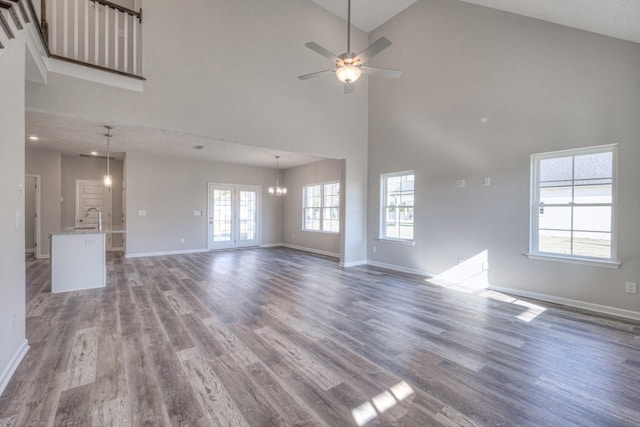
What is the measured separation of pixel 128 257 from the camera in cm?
736

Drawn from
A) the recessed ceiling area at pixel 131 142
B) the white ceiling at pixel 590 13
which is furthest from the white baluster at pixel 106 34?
the white ceiling at pixel 590 13

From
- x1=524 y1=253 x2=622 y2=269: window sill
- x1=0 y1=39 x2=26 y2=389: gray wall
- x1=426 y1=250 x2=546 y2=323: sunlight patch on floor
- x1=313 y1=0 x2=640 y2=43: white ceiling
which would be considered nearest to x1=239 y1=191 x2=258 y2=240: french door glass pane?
x1=426 y1=250 x2=546 y2=323: sunlight patch on floor

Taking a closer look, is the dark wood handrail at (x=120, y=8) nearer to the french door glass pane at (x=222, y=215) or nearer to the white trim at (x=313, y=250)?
the french door glass pane at (x=222, y=215)

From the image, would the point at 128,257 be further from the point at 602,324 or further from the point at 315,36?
the point at 602,324

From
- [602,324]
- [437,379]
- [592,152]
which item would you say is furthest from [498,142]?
[437,379]

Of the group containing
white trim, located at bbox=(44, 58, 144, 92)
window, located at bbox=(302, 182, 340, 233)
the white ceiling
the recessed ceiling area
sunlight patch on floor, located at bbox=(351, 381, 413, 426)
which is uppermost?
the white ceiling

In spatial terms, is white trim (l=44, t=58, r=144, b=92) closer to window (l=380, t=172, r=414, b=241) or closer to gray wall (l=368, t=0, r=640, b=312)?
gray wall (l=368, t=0, r=640, b=312)

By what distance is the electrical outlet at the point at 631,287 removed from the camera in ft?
11.4

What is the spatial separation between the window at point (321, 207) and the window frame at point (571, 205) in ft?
15.3

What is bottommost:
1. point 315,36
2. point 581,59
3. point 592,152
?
point 592,152

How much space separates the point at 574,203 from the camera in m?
3.96

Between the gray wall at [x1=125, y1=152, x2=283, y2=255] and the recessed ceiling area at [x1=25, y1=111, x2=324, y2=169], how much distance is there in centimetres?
42

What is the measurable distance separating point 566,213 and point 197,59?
19.9 ft

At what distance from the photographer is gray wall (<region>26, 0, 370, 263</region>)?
406 centimetres
